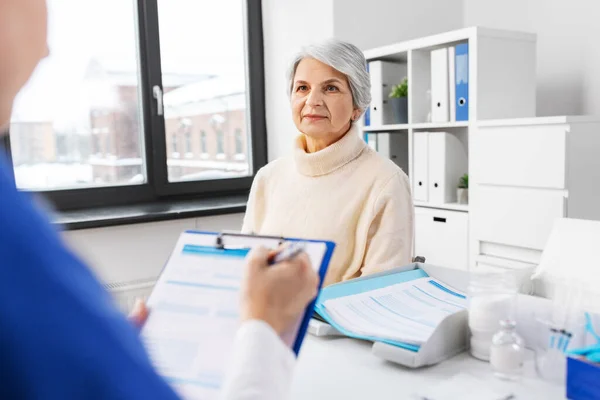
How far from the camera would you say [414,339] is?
3.28 ft

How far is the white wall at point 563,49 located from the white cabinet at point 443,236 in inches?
31.7

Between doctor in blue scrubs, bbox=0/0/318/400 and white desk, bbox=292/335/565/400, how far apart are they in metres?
0.60

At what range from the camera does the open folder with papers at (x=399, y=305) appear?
1.04 m

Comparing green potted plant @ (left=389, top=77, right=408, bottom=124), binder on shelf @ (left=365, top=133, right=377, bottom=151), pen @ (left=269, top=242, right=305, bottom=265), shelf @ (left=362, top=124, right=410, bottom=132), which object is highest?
green potted plant @ (left=389, top=77, right=408, bottom=124)

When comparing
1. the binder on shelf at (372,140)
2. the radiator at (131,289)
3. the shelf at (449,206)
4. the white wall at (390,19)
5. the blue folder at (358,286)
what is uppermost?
the white wall at (390,19)

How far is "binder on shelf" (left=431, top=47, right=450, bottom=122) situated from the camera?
9.36ft

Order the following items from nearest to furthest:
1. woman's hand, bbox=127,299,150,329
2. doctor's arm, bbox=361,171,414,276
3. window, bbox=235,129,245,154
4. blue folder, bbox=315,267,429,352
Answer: woman's hand, bbox=127,299,150,329 → blue folder, bbox=315,267,429,352 → doctor's arm, bbox=361,171,414,276 → window, bbox=235,129,245,154

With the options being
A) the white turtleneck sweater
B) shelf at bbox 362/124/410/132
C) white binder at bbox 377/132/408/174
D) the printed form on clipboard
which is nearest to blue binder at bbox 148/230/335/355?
the printed form on clipboard

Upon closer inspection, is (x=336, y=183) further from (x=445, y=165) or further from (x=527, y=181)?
(x=445, y=165)

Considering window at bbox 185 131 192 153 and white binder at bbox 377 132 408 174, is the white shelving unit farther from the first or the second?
window at bbox 185 131 192 153

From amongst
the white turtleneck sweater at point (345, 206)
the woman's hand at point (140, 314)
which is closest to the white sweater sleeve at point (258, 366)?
the woman's hand at point (140, 314)

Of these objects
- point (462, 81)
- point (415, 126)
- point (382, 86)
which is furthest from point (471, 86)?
point (382, 86)

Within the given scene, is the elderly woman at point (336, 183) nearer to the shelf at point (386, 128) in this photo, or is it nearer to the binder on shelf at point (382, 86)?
the shelf at point (386, 128)

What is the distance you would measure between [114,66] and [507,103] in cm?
202
